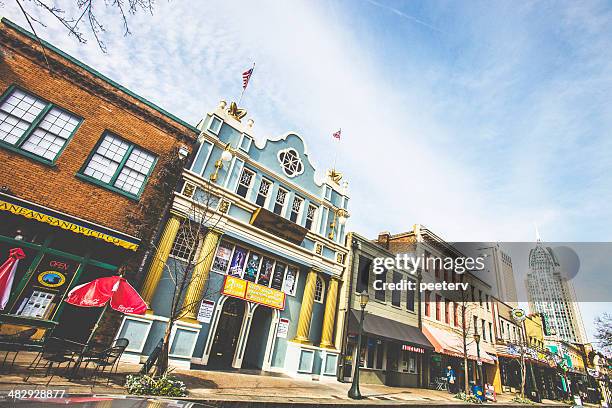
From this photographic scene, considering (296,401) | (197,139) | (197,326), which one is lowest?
(296,401)

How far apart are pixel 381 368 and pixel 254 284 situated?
11.1 m

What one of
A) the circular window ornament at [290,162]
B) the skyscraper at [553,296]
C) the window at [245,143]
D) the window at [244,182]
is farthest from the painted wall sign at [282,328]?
the skyscraper at [553,296]

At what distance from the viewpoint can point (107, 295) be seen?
7.56m

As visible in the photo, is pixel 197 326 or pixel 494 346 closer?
pixel 197 326

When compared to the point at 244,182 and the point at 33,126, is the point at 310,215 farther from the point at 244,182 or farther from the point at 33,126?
the point at 33,126

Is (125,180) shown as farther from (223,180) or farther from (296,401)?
(296,401)

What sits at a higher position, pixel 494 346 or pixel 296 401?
pixel 494 346

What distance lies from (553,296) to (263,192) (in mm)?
162834

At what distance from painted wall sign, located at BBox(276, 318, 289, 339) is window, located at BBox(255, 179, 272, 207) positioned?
6268 mm

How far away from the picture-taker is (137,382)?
6.96 m

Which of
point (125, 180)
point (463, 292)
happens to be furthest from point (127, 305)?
point (463, 292)

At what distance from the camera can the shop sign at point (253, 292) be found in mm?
13751

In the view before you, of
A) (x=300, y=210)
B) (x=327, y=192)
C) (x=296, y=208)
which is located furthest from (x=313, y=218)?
(x=327, y=192)

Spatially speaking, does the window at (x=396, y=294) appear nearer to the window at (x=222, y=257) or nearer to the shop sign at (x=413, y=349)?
the shop sign at (x=413, y=349)
